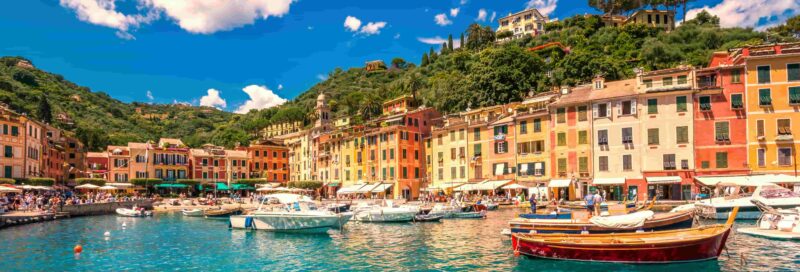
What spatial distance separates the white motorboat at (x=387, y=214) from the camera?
44.9 metres

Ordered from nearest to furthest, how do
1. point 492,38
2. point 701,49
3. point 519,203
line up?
point 519,203 → point 701,49 → point 492,38

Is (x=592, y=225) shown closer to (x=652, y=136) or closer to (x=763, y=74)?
(x=652, y=136)

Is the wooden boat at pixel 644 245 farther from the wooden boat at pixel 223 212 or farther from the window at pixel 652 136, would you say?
the wooden boat at pixel 223 212

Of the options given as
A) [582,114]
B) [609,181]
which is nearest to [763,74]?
[582,114]

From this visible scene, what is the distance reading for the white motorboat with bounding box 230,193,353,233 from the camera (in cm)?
3656

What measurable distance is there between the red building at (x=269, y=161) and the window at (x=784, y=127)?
74.6 meters

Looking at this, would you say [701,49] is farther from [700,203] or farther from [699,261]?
[699,261]

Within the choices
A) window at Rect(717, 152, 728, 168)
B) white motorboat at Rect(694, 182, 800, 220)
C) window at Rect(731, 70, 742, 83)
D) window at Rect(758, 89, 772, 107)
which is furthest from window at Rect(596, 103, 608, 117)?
white motorboat at Rect(694, 182, 800, 220)

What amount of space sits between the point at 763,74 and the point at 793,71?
86.1 inches

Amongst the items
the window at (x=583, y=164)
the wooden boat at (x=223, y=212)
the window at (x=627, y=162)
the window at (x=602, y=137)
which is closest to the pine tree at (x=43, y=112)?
the wooden boat at (x=223, y=212)

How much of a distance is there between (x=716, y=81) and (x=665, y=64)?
116 feet

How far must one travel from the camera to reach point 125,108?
19012cm

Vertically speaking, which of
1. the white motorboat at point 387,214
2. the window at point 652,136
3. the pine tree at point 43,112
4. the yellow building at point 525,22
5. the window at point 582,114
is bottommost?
the white motorboat at point 387,214

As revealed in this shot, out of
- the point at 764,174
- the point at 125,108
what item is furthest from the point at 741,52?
the point at 125,108
